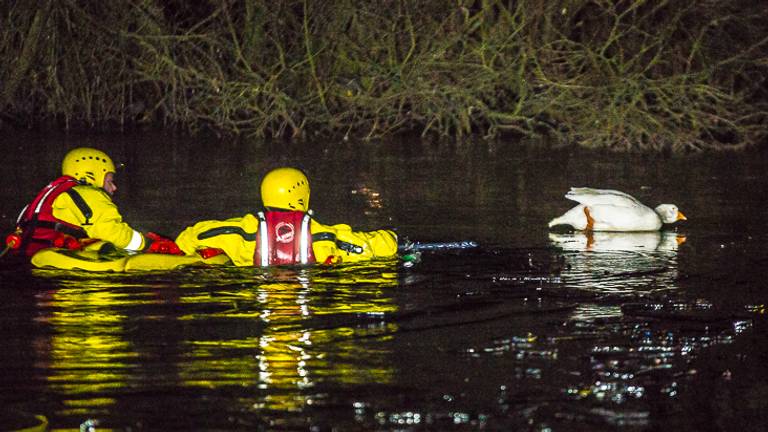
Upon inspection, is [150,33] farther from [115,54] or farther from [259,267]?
[259,267]

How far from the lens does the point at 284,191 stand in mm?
11062

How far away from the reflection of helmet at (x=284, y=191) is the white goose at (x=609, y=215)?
318cm

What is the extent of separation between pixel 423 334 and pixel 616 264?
10.1 ft

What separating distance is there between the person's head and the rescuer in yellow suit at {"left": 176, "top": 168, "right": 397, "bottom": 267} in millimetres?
1038

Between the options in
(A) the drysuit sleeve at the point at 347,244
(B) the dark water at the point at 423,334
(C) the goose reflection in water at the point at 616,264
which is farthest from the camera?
(A) the drysuit sleeve at the point at 347,244

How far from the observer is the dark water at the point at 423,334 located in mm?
7082

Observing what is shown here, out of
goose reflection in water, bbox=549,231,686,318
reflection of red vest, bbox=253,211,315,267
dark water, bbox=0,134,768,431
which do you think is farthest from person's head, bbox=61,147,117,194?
goose reflection in water, bbox=549,231,686,318

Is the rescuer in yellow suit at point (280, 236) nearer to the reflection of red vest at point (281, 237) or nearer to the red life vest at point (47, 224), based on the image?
the reflection of red vest at point (281, 237)

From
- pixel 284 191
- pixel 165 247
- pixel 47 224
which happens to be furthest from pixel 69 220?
pixel 284 191

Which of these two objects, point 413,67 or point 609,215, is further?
point 413,67

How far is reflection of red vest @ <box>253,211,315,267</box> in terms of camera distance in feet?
35.7

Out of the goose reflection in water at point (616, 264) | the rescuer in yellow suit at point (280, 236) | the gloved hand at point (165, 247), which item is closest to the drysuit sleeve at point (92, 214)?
the gloved hand at point (165, 247)

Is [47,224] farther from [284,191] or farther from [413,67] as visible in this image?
[413,67]

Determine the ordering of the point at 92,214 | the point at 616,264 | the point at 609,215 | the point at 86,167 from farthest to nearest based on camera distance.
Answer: the point at 609,215 → the point at 86,167 → the point at 616,264 → the point at 92,214
